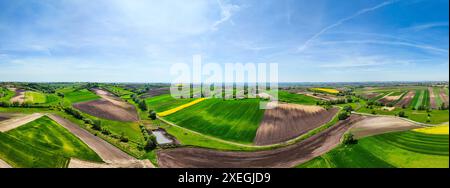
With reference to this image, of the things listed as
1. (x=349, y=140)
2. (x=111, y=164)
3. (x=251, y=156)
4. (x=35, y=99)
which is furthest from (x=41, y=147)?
(x=35, y=99)

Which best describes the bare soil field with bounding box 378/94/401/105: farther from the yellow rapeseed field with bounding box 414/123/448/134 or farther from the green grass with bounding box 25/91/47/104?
the green grass with bounding box 25/91/47/104

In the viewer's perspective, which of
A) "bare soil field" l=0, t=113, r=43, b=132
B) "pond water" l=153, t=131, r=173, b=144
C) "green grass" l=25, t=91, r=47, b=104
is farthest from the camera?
"green grass" l=25, t=91, r=47, b=104

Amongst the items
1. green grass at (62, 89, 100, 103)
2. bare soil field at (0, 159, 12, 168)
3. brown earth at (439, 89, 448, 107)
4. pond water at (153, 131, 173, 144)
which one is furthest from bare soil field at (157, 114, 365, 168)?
green grass at (62, 89, 100, 103)

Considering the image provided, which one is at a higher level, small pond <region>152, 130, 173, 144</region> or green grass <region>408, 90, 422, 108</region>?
green grass <region>408, 90, 422, 108</region>

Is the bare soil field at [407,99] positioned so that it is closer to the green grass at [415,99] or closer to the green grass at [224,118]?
the green grass at [415,99]

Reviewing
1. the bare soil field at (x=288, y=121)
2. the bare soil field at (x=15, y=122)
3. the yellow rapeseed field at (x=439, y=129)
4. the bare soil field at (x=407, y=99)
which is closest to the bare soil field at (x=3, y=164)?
the bare soil field at (x=15, y=122)
